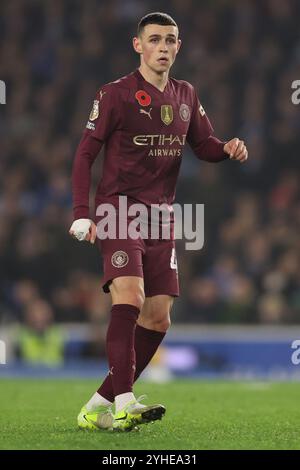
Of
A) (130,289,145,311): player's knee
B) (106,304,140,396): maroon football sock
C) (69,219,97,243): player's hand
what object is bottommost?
(106,304,140,396): maroon football sock

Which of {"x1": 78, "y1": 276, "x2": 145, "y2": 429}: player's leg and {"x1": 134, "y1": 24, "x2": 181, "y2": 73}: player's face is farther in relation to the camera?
{"x1": 134, "y1": 24, "x2": 181, "y2": 73}: player's face

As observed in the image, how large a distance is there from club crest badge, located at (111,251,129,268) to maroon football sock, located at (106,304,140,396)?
21cm

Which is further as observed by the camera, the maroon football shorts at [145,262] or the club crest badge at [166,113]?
the club crest badge at [166,113]

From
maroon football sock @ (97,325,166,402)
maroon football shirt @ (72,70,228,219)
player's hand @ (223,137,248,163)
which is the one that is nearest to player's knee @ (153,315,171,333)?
maroon football sock @ (97,325,166,402)

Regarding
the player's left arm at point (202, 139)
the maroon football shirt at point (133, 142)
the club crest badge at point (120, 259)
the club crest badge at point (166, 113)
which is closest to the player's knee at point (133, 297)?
the club crest badge at point (120, 259)

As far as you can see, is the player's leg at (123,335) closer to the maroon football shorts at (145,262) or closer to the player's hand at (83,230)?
the maroon football shorts at (145,262)

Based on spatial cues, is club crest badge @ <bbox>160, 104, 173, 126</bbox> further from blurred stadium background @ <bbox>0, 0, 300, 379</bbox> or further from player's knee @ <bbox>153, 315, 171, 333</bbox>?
blurred stadium background @ <bbox>0, 0, 300, 379</bbox>

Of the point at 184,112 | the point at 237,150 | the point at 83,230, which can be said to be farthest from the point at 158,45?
the point at 83,230

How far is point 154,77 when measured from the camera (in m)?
6.39

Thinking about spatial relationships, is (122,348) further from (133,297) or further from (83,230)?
(83,230)

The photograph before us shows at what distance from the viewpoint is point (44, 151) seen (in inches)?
650

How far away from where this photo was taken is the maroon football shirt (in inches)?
244

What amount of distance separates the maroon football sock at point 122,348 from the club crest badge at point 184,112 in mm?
1155

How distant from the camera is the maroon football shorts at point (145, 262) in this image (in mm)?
6086
